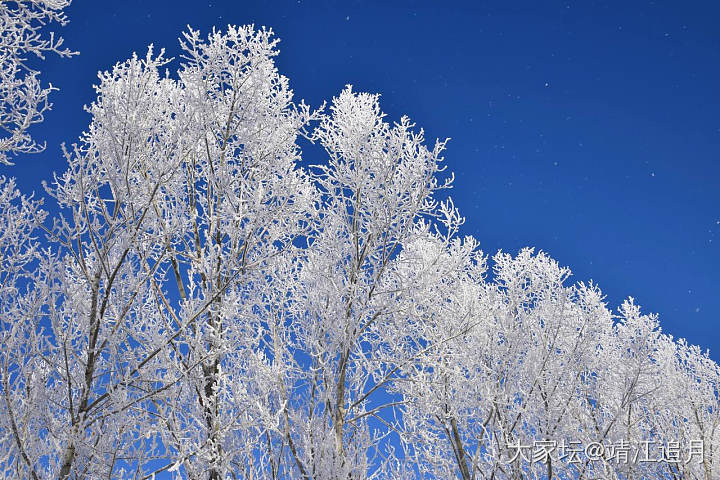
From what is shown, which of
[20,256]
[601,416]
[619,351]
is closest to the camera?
[20,256]

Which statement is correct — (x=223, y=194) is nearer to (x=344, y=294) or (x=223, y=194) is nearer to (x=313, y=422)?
(x=344, y=294)

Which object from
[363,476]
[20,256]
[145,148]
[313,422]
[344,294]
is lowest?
[363,476]

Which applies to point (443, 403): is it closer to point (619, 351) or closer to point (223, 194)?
point (223, 194)

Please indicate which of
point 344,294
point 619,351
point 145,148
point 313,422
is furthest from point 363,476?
point 619,351

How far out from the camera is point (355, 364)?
20.7 ft

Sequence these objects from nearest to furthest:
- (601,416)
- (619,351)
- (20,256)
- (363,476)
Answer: (20,256) → (363,476) → (601,416) → (619,351)

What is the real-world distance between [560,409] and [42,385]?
22.1ft

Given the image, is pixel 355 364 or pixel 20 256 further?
pixel 355 364

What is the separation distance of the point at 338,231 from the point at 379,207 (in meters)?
0.66

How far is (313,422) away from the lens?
5410 mm

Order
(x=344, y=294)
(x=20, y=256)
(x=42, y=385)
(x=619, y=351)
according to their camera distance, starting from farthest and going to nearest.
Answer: (x=619, y=351), (x=344, y=294), (x=20, y=256), (x=42, y=385)

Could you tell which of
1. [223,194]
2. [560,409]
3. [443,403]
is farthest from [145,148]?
[560,409]

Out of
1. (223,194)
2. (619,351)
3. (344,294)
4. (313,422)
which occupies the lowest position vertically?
(313,422)

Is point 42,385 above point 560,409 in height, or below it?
below
